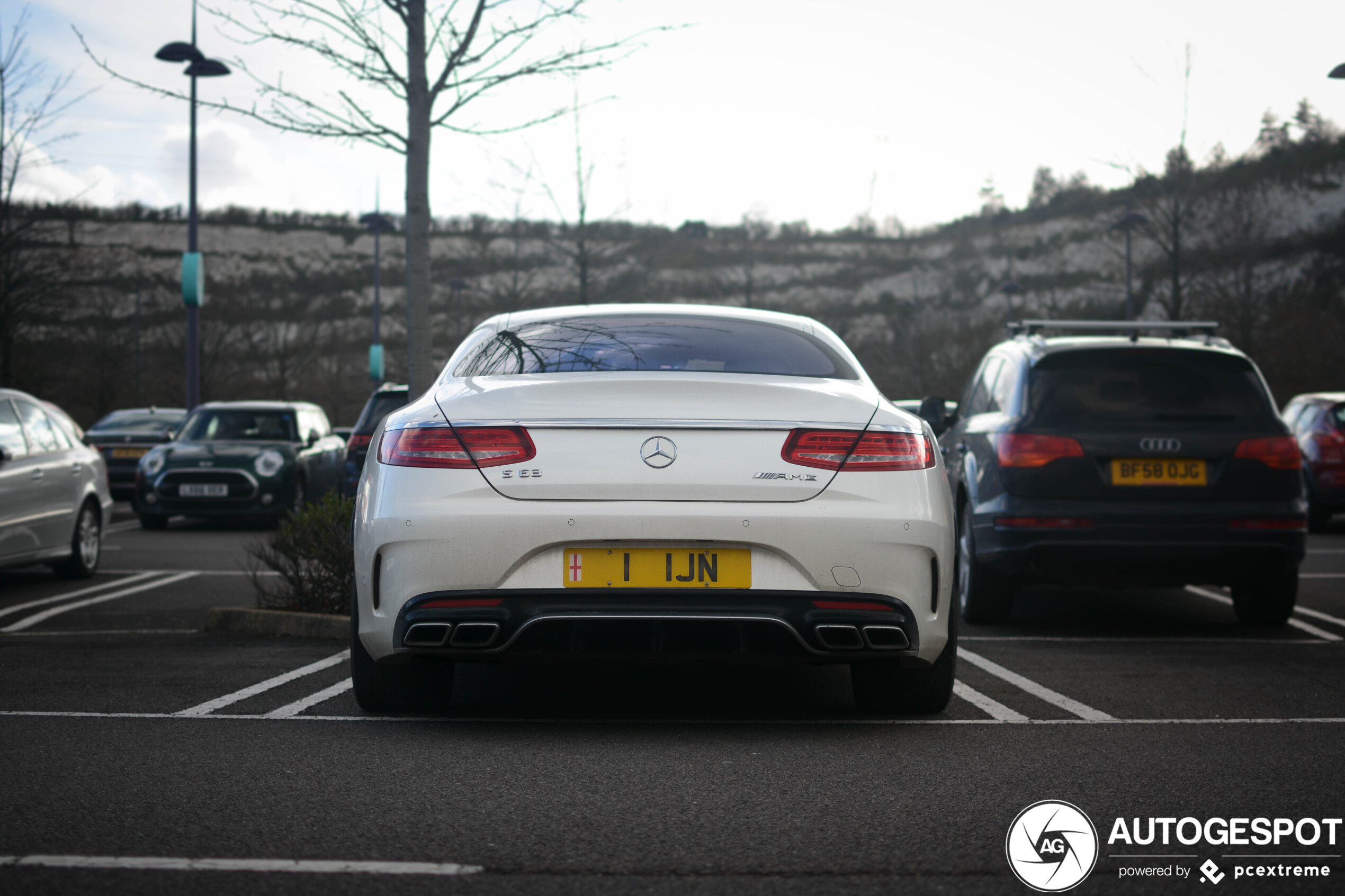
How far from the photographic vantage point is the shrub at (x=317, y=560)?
7.43m

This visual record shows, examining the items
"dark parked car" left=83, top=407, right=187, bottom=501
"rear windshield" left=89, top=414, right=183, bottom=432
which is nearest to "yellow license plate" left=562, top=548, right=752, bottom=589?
"dark parked car" left=83, top=407, right=187, bottom=501

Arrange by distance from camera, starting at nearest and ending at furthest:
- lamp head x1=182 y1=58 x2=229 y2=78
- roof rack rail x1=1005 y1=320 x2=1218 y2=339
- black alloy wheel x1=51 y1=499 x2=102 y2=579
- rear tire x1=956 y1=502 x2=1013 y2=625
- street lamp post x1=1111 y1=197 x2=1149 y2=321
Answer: rear tire x1=956 y1=502 x2=1013 y2=625, roof rack rail x1=1005 y1=320 x2=1218 y2=339, black alloy wheel x1=51 y1=499 x2=102 y2=579, lamp head x1=182 y1=58 x2=229 y2=78, street lamp post x1=1111 y1=197 x2=1149 y2=321

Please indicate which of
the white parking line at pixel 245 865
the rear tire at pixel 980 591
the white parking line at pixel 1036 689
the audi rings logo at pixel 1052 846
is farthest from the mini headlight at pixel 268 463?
the audi rings logo at pixel 1052 846

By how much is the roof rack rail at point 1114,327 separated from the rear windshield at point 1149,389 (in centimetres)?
42

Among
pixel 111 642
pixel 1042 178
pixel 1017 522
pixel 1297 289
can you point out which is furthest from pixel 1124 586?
pixel 1042 178

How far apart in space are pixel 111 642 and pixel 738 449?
4333mm

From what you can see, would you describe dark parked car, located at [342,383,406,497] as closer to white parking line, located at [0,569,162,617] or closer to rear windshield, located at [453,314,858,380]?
white parking line, located at [0,569,162,617]

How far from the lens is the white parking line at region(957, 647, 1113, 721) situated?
5074mm

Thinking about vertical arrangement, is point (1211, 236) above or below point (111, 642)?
above

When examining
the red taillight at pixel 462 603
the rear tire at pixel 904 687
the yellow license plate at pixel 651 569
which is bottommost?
the rear tire at pixel 904 687

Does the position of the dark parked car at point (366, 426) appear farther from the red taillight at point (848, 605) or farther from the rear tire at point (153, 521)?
the red taillight at point (848, 605)

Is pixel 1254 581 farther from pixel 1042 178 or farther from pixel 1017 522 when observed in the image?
pixel 1042 178

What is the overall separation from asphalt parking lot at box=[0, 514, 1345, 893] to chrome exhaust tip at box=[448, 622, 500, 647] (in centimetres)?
34

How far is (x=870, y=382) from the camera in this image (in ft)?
16.6
